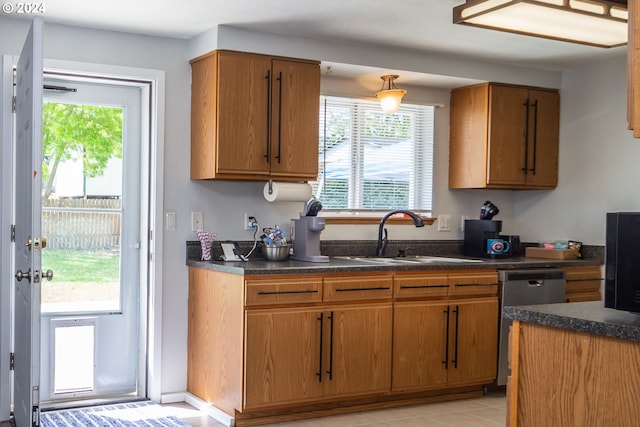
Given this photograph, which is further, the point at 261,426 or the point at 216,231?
the point at 216,231

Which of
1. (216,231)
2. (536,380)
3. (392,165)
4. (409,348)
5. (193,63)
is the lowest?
(409,348)

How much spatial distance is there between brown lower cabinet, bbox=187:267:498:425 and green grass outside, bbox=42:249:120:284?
49 centimetres

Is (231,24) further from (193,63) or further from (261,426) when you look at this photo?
(261,426)

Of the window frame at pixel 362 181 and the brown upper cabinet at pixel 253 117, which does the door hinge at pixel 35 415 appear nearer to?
the brown upper cabinet at pixel 253 117

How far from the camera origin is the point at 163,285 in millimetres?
4430

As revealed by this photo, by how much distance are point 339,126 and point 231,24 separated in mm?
1177

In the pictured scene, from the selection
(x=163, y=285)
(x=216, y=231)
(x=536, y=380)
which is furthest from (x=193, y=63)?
(x=536, y=380)

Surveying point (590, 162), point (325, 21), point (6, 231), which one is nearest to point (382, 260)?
point (325, 21)

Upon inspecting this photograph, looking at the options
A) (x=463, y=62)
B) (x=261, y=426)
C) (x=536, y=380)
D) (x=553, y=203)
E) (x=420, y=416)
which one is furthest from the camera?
(x=553, y=203)

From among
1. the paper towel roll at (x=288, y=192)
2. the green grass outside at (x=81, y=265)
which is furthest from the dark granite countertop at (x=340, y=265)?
the green grass outside at (x=81, y=265)

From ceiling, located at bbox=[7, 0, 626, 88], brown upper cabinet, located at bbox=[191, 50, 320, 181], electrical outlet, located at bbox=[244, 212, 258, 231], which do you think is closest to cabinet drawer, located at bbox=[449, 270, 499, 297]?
brown upper cabinet, located at bbox=[191, 50, 320, 181]

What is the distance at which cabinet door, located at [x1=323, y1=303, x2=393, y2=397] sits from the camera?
13.5 feet

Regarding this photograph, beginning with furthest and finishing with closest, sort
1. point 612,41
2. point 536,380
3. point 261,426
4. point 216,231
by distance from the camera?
point 216,231
point 261,426
point 612,41
point 536,380

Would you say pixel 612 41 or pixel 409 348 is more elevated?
pixel 612 41
